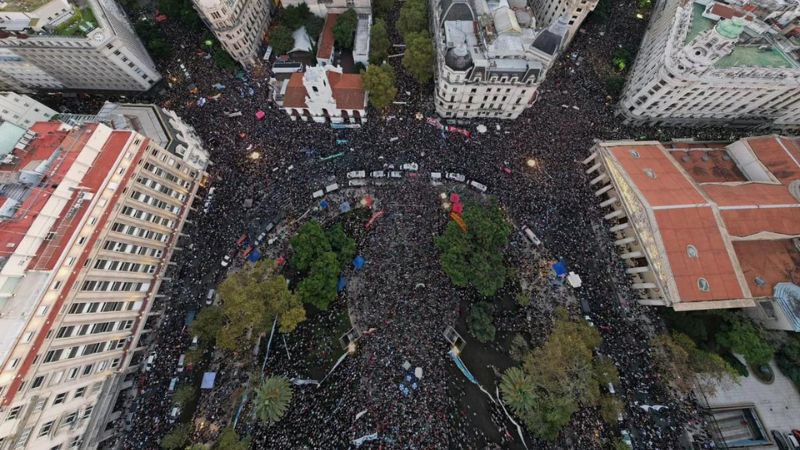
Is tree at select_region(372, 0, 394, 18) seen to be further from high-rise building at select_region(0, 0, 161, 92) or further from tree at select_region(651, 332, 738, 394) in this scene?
tree at select_region(651, 332, 738, 394)

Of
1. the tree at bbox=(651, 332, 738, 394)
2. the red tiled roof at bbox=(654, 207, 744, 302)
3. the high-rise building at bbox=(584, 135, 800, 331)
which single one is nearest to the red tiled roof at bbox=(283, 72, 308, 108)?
the high-rise building at bbox=(584, 135, 800, 331)

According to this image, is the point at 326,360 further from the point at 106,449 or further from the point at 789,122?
the point at 789,122

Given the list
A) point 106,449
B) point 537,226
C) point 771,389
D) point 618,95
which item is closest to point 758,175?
point 618,95

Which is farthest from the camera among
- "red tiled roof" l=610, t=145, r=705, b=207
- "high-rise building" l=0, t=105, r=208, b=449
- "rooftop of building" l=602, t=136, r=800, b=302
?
"red tiled roof" l=610, t=145, r=705, b=207

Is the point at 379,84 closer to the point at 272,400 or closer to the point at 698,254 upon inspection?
the point at 272,400

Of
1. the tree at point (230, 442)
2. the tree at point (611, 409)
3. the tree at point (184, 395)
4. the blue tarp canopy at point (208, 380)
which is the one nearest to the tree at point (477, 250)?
the tree at point (611, 409)

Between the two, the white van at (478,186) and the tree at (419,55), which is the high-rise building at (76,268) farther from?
the white van at (478,186)
